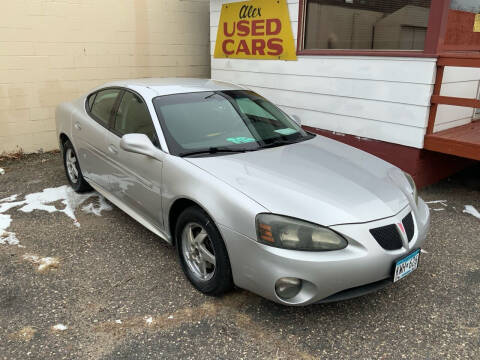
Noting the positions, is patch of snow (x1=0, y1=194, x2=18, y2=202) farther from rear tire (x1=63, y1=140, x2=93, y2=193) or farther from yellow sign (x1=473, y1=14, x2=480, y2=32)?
yellow sign (x1=473, y1=14, x2=480, y2=32)

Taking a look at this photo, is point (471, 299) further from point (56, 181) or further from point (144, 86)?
point (56, 181)

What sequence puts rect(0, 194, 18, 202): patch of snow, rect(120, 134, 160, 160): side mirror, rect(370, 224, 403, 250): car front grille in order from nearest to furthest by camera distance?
1. rect(370, 224, 403, 250): car front grille
2. rect(120, 134, 160, 160): side mirror
3. rect(0, 194, 18, 202): patch of snow

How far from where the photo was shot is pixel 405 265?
2.71 metres

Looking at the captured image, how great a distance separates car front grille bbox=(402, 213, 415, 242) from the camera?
2.79 metres

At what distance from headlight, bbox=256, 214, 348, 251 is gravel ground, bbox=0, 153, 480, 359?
0.64m

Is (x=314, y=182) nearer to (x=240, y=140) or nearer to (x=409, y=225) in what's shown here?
(x=409, y=225)

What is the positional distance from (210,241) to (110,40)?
5.59m

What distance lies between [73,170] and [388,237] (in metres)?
3.85

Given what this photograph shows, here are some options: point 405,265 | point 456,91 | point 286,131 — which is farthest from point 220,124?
point 456,91

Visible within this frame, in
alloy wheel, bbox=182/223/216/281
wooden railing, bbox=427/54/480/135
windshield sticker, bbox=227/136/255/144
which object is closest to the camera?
alloy wheel, bbox=182/223/216/281

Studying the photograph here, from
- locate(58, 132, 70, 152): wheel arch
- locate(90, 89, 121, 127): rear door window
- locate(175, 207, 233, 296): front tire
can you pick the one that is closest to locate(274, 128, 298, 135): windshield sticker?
locate(175, 207, 233, 296): front tire

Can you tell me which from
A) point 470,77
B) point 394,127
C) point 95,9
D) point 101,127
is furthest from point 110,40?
point 470,77

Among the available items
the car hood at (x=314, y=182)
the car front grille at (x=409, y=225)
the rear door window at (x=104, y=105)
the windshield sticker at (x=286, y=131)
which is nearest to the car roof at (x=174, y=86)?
the rear door window at (x=104, y=105)

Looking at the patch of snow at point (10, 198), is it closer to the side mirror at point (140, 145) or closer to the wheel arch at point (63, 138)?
the wheel arch at point (63, 138)
